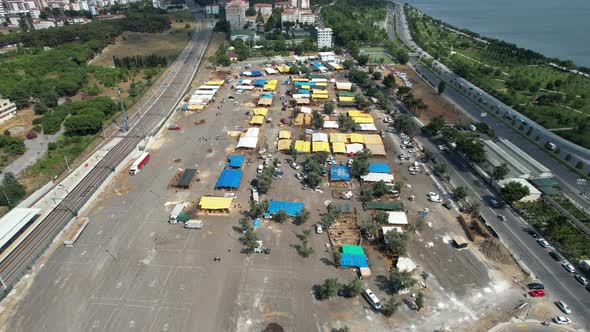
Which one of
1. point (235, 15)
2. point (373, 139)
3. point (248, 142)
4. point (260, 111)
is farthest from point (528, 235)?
point (235, 15)

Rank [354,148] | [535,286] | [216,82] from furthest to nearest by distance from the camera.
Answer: [216,82] → [354,148] → [535,286]

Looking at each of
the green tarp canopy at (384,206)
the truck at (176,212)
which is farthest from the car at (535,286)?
the truck at (176,212)

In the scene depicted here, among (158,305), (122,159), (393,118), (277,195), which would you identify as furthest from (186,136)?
(393,118)

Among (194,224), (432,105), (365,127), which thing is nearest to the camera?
(194,224)

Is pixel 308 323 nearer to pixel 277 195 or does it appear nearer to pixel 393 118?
pixel 277 195

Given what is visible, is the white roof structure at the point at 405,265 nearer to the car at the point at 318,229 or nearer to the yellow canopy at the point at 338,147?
the car at the point at 318,229

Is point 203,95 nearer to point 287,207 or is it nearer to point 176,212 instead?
point 176,212

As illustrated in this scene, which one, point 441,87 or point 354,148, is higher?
point 441,87
